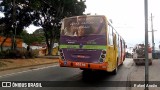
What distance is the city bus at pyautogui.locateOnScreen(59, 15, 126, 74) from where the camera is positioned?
15.1 m

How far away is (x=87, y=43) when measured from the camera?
1536 centimetres

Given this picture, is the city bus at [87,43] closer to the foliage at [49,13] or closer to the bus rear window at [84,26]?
the bus rear window at [84,26]

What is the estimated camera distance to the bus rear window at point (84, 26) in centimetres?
1526

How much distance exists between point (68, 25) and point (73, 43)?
104 cm

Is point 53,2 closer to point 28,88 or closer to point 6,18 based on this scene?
point 6,18

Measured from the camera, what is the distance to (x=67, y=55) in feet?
52.0

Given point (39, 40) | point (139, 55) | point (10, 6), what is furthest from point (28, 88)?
point (39, 40)

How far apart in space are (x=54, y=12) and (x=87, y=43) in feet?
104

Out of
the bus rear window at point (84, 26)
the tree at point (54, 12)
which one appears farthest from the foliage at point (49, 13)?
the bus rear window at point (84, 26)

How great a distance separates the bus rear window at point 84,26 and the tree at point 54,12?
28.6m

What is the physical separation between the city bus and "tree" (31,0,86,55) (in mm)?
28877

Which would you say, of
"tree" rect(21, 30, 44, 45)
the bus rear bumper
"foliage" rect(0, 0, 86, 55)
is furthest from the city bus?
"tree" rect(21, 30, 44, 45)

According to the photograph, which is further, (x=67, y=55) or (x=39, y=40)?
(x=39, y=40)

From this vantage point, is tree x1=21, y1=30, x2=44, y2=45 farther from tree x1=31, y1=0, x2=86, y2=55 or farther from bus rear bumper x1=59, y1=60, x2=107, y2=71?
bus rear bumper x1=59, y1=60, x2=107, y2=71
